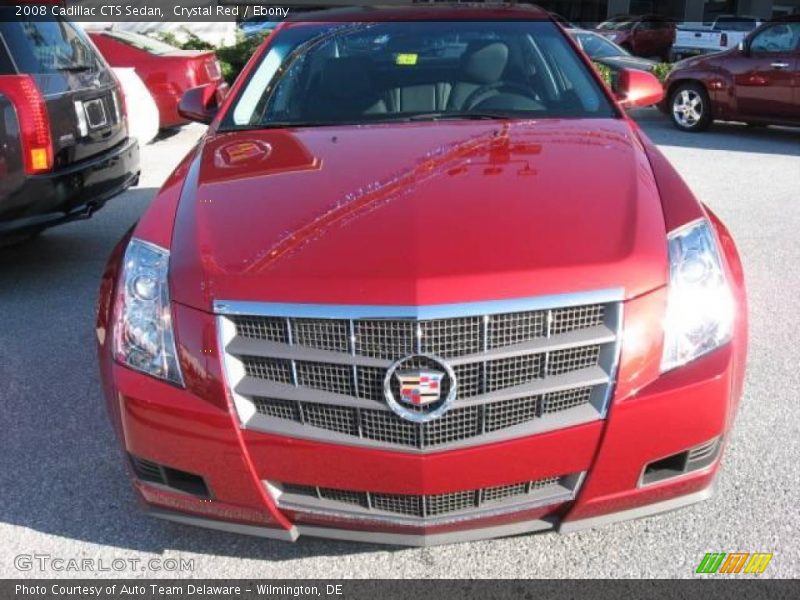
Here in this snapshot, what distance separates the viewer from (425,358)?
2.14m

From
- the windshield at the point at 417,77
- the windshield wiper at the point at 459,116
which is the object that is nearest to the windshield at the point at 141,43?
the windshield at the point at 417,77

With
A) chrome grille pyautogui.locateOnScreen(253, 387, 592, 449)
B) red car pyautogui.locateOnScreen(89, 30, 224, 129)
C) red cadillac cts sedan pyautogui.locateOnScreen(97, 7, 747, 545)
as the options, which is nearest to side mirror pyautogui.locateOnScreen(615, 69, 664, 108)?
red cadillac cts sedan pyautogui.locateOnScreen(97, 7, 747, 545)

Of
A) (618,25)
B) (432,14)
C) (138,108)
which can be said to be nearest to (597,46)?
(138,108)

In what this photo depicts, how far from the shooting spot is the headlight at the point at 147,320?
233 cm

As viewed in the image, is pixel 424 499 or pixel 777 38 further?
pixel 777 38

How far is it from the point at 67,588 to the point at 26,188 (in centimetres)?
292

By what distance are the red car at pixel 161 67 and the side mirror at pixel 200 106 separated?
22.0 ft

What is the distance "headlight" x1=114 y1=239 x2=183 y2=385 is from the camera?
91.7 inches

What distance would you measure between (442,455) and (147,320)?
945 millimetres

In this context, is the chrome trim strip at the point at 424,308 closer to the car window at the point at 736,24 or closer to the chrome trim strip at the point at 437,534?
the chrome trim strip at the point at 437,534

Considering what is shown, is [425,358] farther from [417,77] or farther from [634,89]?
[634,89]

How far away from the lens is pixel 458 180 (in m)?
2.72

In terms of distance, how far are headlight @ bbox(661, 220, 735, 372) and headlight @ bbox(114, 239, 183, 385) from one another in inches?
54.6

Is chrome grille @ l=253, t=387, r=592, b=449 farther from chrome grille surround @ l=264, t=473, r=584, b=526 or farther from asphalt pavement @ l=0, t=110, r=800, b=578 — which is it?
asphalt pavement @ l=0, t=110, r=800, b=578
